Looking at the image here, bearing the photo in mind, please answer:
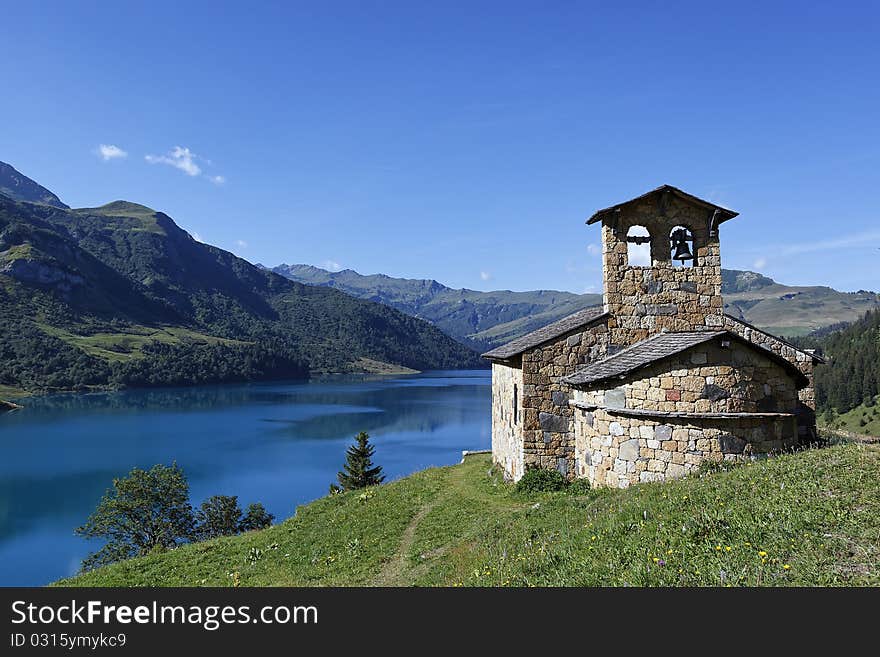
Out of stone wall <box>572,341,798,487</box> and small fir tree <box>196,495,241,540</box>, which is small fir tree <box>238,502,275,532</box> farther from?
stone wall <box>572,341,798,487</box>

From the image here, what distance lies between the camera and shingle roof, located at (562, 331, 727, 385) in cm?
1278

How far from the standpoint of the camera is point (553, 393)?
1647 centimetres

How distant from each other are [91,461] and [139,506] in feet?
119

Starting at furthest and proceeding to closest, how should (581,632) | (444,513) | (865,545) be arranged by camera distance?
1. (444,513)
2. (865,545)
3. (581,632)

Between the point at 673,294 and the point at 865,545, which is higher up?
the point at 673,294

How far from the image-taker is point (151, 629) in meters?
5.41

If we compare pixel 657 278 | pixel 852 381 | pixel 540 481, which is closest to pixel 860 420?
pixel 852 381

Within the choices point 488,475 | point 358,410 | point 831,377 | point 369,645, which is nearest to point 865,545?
point 369,645

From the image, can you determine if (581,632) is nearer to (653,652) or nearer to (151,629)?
(653,652)

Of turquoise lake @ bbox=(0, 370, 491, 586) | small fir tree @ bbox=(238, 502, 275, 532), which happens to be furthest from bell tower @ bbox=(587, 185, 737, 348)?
turquoise lake @ bbox=(0, 370, 491, 586)

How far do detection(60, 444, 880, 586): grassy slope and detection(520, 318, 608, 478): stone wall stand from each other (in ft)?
4.84

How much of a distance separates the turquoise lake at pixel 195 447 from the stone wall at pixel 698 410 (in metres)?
33.9

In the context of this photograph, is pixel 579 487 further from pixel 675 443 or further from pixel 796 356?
pixel 796 356

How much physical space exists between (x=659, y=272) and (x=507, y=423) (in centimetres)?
692
